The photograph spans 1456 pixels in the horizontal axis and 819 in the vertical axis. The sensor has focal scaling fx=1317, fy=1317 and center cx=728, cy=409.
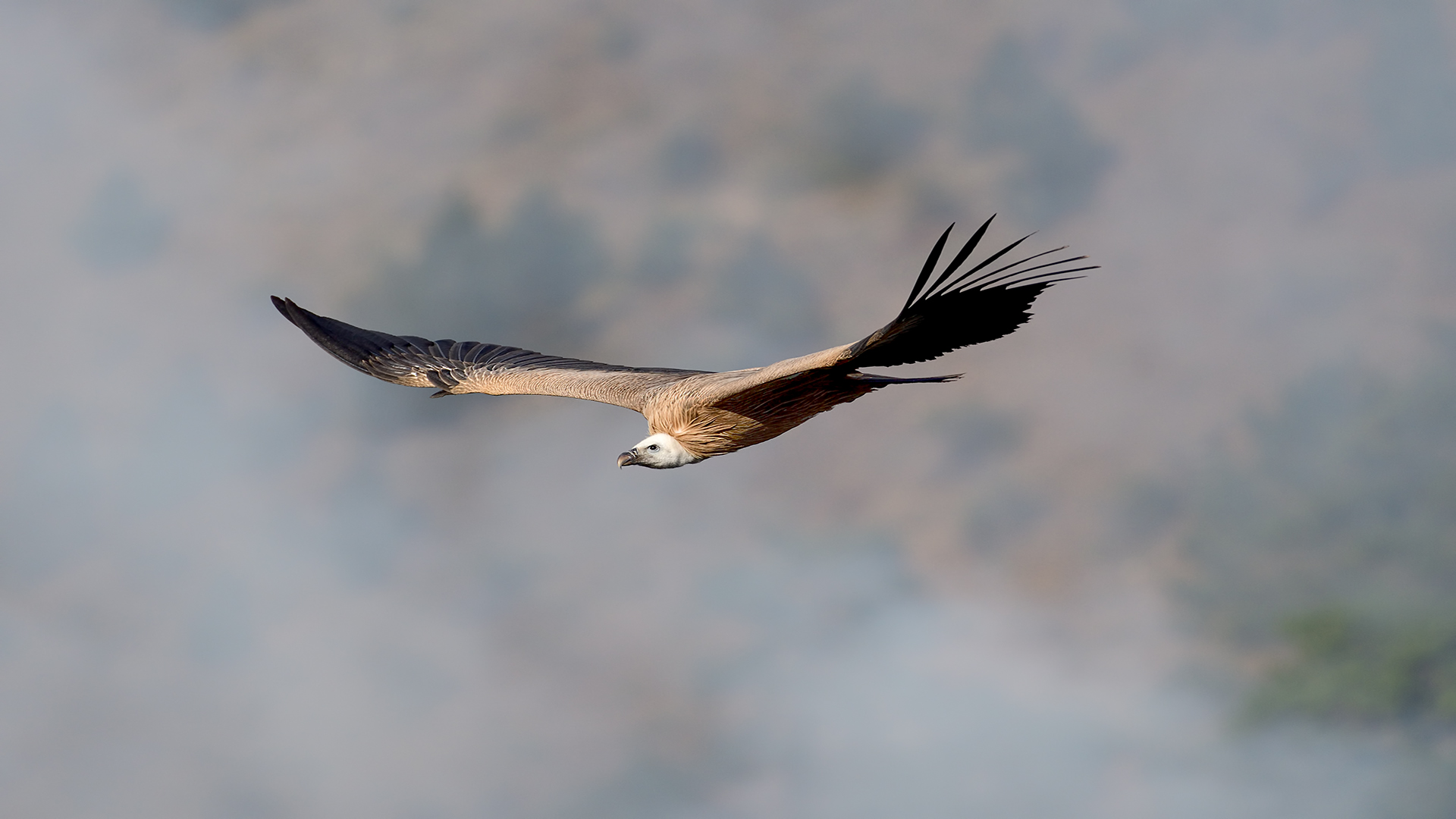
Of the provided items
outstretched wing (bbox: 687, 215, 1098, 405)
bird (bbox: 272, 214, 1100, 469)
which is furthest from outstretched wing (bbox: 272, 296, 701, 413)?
outstretched wing (bbox: 687, 215, 1098, 405)

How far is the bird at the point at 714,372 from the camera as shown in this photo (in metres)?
11.1

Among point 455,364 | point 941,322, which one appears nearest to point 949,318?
point 941,322

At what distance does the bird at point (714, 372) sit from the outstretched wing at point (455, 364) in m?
0.02

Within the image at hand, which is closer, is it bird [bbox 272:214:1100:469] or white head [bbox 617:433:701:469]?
bird [bbox 272:214:1100:469]

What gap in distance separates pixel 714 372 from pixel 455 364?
5146 mm

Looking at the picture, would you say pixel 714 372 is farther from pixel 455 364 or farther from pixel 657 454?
pixel 455 364

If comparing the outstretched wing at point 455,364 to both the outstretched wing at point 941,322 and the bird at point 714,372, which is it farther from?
the outstretched wing at point 941,322

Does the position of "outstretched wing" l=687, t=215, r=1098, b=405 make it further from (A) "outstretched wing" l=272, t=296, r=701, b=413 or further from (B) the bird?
(A) "outstretched wing" l=272, t=296, r=701, b=413

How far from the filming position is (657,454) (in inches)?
590

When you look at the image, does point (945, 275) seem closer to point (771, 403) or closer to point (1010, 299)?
point (1010, 299)

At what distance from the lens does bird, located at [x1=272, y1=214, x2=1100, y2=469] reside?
11.1 metres

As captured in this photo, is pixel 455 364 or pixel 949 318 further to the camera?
pixel 455 364

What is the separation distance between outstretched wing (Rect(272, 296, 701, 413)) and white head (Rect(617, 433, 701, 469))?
2104 mm

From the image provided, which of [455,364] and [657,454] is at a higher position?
[455,364]
